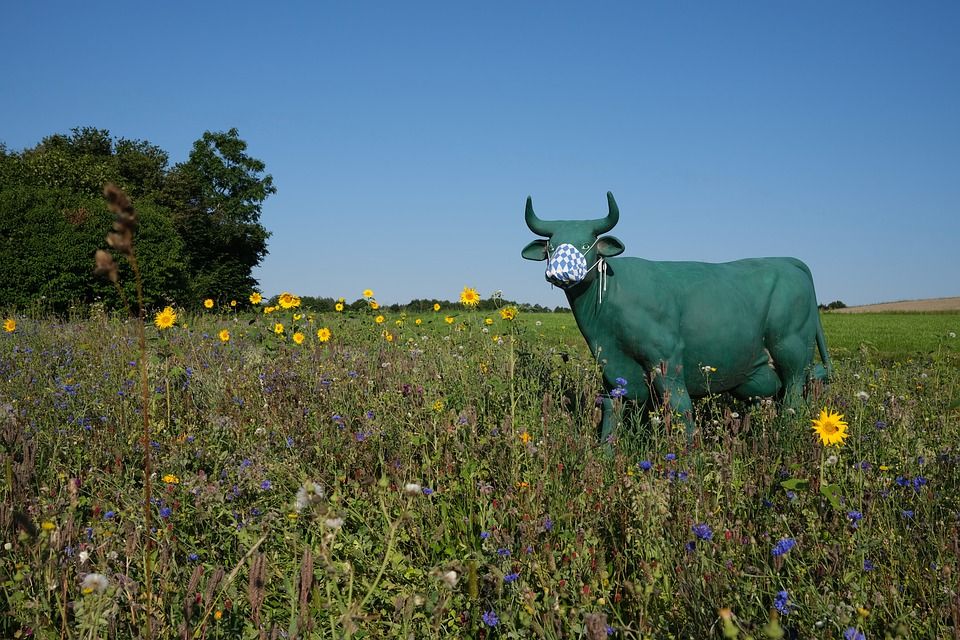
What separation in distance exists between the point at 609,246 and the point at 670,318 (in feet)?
2.21

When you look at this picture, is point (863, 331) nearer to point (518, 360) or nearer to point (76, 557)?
point (518, 360)

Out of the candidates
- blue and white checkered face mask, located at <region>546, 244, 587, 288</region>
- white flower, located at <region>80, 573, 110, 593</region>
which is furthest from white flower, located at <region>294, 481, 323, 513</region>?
blue and white checkered face mask, located at <region>546, 244, 587, 288</region>

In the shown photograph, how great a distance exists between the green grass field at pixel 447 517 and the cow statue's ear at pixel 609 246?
0.84 metres

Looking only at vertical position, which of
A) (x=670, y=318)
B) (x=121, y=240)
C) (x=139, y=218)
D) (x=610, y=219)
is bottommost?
(x=670, y=318)

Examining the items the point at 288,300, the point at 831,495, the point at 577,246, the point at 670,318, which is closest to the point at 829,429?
the point at 831,495

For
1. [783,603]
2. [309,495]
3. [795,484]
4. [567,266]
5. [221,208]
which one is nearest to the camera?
[309,495]

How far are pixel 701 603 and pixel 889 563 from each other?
41.4 inches

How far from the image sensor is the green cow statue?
4.69m

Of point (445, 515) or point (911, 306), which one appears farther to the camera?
point (911, 306)

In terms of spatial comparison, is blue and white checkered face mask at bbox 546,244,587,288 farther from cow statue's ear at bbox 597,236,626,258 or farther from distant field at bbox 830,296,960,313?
distant field at bbox 830,296,960,313

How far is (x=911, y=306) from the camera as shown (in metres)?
41.4

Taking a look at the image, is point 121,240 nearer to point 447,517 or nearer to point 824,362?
point 447,517

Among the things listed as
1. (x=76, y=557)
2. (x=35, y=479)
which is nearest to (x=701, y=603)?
(x=76, y=557)

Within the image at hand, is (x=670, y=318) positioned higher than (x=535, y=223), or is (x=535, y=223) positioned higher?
(x=535, y=223)
